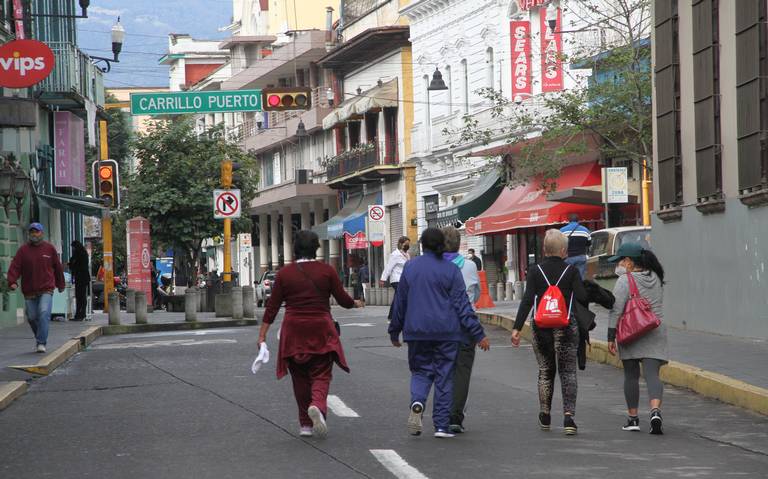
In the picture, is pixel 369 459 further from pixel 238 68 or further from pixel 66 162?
pixel 238 68

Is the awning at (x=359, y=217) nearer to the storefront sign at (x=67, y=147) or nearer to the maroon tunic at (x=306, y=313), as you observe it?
the storefront sign at (x=67, y=147)

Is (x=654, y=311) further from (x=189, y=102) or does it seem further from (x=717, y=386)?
(x=189, y=102)

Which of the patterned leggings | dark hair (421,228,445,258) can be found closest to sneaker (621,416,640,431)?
the patterned leggings

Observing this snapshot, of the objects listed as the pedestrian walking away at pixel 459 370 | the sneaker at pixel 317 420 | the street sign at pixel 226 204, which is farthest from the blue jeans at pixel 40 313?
the street sign at pixel 226 204

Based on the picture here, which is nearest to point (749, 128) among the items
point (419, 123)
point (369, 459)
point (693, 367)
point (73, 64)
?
point (693, 367)

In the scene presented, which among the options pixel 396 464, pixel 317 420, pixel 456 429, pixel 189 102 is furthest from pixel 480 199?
pixel 396 464

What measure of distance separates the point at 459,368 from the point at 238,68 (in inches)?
2852

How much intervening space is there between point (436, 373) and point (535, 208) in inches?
1162

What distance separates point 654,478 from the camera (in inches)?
366

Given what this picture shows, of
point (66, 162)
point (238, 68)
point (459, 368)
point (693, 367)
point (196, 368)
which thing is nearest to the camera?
point (459, 368)

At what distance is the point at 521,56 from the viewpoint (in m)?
41.6

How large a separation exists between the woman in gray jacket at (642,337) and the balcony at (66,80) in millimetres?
23336

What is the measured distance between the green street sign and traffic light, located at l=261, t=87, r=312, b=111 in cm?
62

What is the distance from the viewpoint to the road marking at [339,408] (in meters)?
13.0
